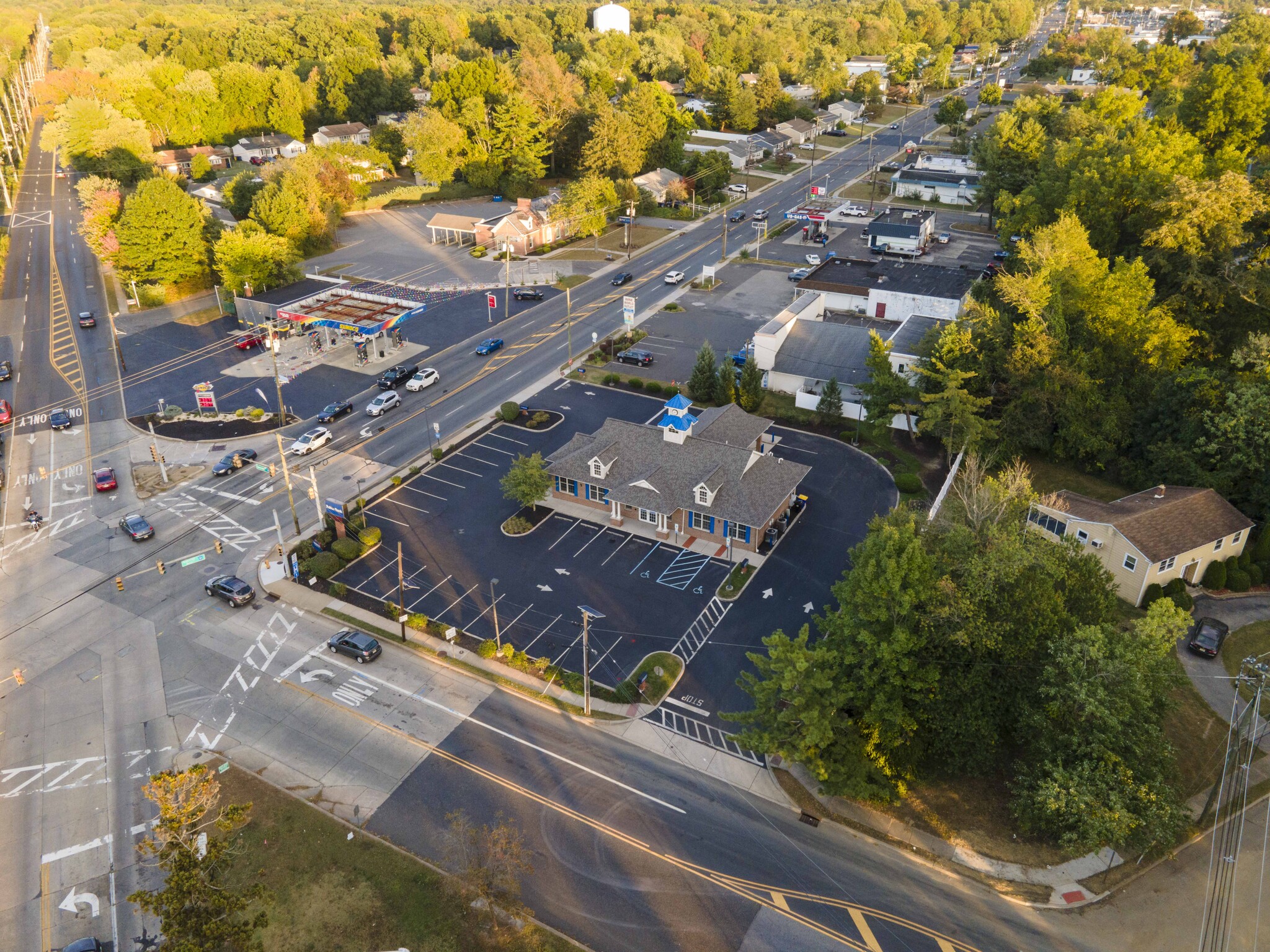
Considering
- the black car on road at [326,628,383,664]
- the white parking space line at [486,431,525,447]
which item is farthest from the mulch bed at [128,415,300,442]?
the black car on road at [326,628,383,664]

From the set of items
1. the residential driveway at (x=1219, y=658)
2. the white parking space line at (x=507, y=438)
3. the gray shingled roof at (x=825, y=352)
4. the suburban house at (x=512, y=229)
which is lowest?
the residential driveway at (x=1219, y=658)

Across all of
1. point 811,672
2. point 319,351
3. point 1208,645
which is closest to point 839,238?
point 319,351

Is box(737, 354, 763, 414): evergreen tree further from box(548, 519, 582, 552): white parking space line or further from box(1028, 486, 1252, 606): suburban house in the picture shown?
box(1028, 486, 1252, 606): suburban house

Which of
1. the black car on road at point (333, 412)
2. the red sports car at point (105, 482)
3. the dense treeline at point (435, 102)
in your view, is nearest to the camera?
the red sports car at point (105, 482)

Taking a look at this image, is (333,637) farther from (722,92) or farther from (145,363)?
(722,92)

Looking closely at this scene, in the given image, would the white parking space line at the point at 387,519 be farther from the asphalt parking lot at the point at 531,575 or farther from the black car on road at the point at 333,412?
the black car on road at the point at 333,412

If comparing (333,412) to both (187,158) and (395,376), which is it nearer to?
(395,376)

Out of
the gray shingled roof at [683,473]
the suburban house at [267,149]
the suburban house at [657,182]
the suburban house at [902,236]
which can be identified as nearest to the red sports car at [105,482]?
the gray shingled roof at [683,473]
